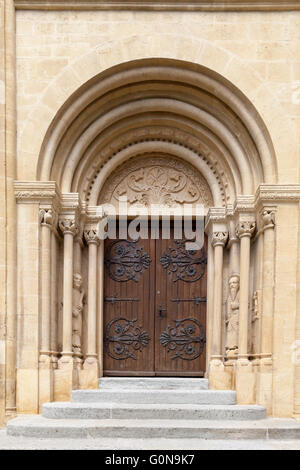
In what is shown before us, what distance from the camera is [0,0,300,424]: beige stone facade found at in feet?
20.7

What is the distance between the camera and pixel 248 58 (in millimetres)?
6516

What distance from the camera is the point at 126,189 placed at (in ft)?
24.5

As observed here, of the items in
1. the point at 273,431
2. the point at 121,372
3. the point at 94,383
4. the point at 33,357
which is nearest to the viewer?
the point at 273,431

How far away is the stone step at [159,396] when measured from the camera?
6250mm

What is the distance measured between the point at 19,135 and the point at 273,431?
4.57 metres

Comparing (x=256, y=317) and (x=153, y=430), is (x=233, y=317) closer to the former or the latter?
(x=256, y=317)

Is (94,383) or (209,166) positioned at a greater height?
(209,166)

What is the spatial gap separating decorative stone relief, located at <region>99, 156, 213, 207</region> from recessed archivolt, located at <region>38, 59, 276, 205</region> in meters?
0.19

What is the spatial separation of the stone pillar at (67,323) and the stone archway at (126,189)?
0.04ft

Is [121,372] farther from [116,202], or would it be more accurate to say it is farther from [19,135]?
[19,135]

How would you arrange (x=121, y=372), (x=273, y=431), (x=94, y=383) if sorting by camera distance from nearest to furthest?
(x=273, y=431) → (x=94, y=383) → (x=121, y=372)

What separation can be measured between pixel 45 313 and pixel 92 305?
2.60ft

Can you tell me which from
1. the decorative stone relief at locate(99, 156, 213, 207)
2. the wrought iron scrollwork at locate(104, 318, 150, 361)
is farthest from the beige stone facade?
the decorative stone relief at locate(99, 156, 213, 207)

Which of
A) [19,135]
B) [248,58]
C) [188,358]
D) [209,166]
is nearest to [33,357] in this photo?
[188,358]
